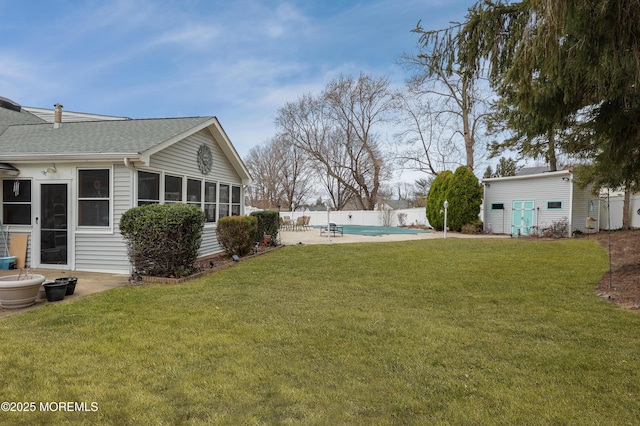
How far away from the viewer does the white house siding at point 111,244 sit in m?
7.06

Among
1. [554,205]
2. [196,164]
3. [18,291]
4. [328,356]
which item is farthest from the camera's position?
[554,205]

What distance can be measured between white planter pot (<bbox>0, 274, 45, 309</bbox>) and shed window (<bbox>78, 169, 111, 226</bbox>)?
2.56 meters

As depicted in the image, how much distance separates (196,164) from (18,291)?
5153mm

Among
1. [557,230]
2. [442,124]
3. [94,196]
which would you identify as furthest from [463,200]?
[94,196]

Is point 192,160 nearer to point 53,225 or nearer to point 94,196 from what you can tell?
point 94,196

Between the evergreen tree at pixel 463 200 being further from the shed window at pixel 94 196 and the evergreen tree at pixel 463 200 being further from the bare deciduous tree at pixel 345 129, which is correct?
the shed window at pixel 94 196

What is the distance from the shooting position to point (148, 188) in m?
7.55

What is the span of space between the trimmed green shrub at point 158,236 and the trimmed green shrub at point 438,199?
16814 mm

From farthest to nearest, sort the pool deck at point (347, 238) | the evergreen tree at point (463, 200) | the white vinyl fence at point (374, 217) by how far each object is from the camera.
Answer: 1. the white vinyl fence at point (374, 217)
2. the evergreen tree at point (463, 200)
3. the pool deck at point (347, 238)

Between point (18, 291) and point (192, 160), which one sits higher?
point (192, 160)

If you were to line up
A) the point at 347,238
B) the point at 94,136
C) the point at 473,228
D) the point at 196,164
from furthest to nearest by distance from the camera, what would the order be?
the point at 473,228, the point at 347,238, the point at 196,164, the point at 94,136

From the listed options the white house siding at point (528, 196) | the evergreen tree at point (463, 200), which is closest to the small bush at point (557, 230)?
the white house siding at point (528, 196)

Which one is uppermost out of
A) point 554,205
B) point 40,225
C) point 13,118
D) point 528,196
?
point 13,118

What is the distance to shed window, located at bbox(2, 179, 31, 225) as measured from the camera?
750cm
